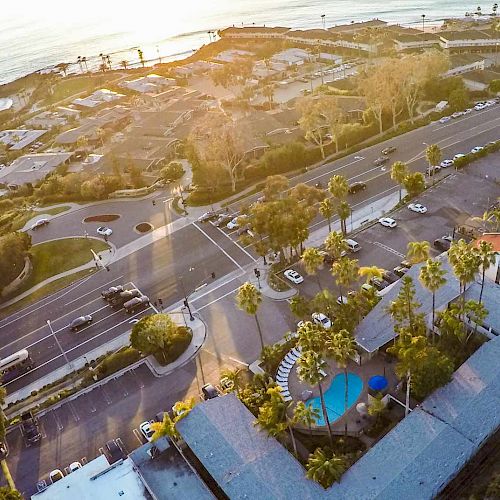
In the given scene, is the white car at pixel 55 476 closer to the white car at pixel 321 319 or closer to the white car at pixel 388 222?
the white car at pixel 321 319

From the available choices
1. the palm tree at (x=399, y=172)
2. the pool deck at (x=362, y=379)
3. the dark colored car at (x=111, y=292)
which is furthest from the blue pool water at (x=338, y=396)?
the palm tree at (x=399, y=172)

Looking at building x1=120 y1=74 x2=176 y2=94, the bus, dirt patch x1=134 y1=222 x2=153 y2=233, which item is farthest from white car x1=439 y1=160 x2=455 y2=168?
building x1=120 y1=74 x2=176 y2=94

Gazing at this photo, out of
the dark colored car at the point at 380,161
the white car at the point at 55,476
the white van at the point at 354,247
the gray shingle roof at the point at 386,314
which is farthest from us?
the dark colored car at the point at 380,161

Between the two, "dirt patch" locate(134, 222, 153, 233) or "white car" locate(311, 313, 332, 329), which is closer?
"white car" locate(311, 313, 332, 329)

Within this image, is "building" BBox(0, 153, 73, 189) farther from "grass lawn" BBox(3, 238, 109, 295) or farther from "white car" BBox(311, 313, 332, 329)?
"white car" BBox(311, 313, 332, 329)

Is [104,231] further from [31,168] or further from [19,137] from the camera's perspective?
[19,137]

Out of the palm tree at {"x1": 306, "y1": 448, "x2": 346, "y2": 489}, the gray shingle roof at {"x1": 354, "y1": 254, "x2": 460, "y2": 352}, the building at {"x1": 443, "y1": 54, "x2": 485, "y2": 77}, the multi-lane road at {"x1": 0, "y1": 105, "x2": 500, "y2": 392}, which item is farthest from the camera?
the building at {"x1": 443, "y1": 54, "x2": 485, "y2": 77}
